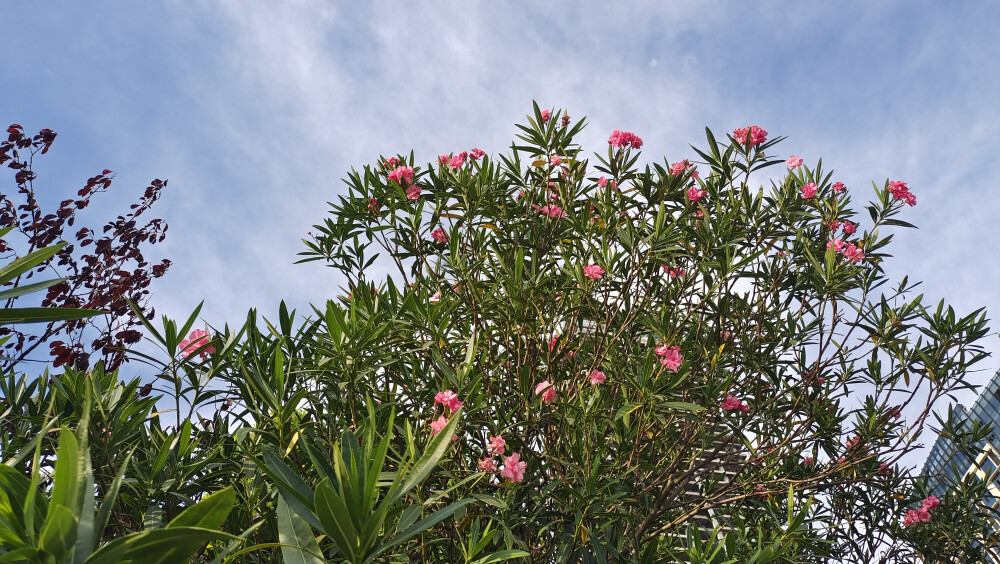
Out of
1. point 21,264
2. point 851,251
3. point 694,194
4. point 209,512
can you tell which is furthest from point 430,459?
point 851,251

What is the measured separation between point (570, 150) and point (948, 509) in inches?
141

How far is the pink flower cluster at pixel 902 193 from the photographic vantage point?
385cm

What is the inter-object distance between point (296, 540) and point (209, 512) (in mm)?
266

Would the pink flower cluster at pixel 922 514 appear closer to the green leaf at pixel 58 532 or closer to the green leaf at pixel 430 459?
the green leaf at pixel 430 459

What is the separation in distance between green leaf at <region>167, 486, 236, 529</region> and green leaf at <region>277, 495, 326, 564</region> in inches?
8.5

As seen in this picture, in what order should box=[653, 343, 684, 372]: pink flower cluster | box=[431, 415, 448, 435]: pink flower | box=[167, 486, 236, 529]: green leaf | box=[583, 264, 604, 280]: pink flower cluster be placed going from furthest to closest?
1. box=[583, 264, 604, 280]: pink flower cluster
2. box=[653, 343, 684, 372]: pink flower cluster
3. box=[431, 415, 448, 435]: pink flower
4. box=[167, 486, 236, 529]: green leaf

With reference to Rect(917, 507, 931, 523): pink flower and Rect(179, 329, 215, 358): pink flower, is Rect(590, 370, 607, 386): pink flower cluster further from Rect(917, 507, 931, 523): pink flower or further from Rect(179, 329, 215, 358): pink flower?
Rect(917, 507, 931, 523): pink flower

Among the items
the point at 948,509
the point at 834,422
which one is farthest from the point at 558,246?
the point at 948,509

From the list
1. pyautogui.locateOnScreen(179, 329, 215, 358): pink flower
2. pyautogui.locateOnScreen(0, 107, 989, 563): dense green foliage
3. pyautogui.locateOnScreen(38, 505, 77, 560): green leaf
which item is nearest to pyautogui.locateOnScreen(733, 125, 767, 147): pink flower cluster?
pyautogui.locateOnScreen(0, 107, 989, 563): dense green foliage

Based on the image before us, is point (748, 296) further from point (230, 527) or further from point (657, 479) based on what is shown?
point (230, 527)

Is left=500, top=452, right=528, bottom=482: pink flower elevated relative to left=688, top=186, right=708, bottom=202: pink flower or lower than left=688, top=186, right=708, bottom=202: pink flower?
lower

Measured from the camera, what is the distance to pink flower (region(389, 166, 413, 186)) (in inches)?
142

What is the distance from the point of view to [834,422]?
3.71 metres

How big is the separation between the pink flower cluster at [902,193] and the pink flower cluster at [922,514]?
6.66ft
